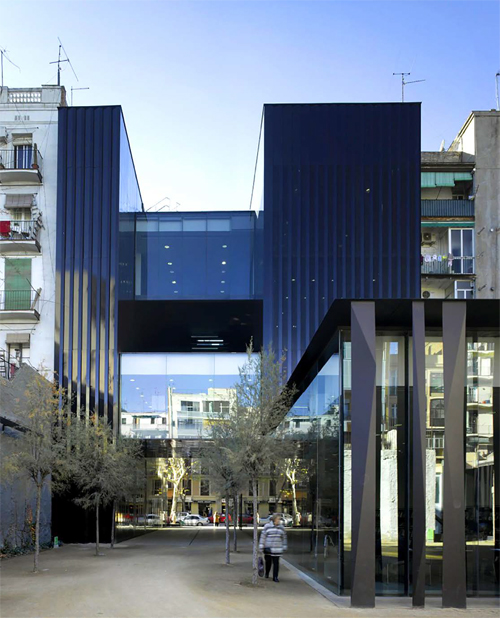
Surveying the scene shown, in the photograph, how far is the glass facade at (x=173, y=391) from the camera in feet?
131

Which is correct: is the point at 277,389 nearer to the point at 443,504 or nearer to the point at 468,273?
the point at 443,504

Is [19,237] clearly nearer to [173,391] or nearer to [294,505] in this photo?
[173,391]

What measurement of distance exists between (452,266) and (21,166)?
23.9 meters

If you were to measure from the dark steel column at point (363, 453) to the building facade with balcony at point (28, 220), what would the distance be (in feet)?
85.1

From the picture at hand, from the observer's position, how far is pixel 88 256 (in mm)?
38938

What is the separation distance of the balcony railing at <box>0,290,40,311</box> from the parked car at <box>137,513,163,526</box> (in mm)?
14685

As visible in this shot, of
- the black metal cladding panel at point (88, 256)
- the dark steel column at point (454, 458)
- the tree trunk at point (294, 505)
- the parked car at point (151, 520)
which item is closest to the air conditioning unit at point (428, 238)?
the black metal cladding panel at point (88, 256)

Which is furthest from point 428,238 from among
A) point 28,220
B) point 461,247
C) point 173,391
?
point 28,220

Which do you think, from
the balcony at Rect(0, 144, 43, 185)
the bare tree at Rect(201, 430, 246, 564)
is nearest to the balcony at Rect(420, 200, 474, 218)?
the balcony at Rect(0, 144, 43, 185)

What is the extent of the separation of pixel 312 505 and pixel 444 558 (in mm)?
6118

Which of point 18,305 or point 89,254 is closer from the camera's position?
point 89,254

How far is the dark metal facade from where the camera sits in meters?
38.4

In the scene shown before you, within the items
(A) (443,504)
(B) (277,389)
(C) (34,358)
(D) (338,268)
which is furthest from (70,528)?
(A) (443,504)

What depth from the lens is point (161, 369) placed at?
133 feet
